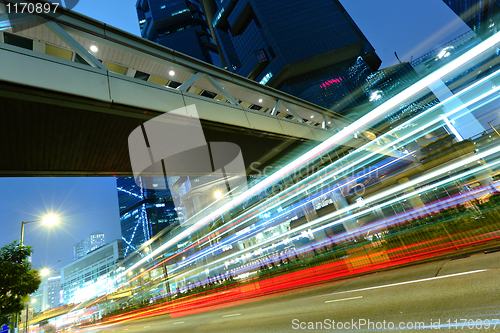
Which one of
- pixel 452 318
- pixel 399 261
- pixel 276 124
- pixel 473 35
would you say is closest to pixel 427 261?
pixel 399 261

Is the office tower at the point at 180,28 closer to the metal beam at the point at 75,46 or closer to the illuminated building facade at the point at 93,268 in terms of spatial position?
the illuminated building facade at the point at 93,268

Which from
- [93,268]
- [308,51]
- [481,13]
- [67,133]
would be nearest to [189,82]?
[67,133]

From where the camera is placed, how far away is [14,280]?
395 inches

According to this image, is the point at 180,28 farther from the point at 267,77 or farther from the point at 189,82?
the point at 189,82

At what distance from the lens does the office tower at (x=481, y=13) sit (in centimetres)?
6956

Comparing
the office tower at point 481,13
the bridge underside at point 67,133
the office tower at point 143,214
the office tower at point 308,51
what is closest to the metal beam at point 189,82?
the bridge underside at point 67,133

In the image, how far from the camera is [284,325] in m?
7.20

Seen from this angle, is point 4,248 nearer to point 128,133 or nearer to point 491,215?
point 128,133

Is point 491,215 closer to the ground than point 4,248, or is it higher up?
closer to the ground

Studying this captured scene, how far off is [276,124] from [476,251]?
10085 millimetres

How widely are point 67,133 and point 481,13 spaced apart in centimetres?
12166

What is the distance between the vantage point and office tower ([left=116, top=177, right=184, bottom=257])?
139625mm

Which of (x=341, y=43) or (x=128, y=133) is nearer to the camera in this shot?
(x=128, y=133)

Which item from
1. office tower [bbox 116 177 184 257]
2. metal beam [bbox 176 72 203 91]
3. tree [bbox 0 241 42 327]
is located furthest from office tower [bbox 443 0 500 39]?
office tower [bbox 116 177 184 257]
